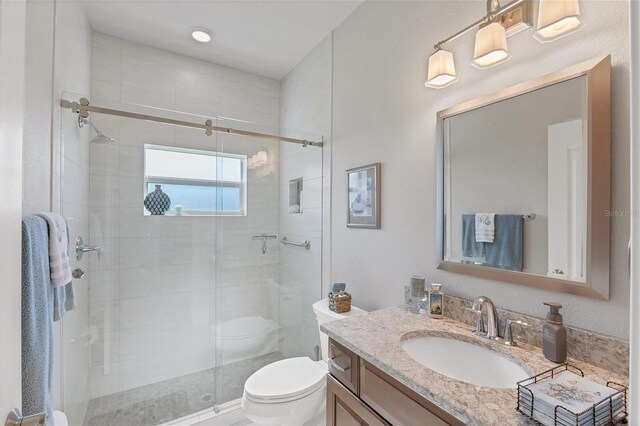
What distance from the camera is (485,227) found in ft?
4.11

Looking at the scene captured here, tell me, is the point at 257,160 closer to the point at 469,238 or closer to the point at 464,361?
the point at 469,238

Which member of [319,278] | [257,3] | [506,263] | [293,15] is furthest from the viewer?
[319,278]

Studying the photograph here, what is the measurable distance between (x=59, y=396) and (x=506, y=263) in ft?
7.47

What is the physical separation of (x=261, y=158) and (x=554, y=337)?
88.9 inches

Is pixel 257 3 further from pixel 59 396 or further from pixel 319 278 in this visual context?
pixel 59 396

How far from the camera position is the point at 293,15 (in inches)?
83.1

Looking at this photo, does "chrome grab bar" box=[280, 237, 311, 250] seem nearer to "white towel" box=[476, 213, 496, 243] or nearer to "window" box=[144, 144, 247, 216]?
"window" box=[144, 144, 247, 216]

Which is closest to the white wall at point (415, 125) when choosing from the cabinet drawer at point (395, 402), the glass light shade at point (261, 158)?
the cabinet drawer at point (395, 402)

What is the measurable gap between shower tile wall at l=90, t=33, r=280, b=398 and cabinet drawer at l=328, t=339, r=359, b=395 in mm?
1541

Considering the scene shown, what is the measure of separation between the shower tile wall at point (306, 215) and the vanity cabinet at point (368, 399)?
1.19 metres

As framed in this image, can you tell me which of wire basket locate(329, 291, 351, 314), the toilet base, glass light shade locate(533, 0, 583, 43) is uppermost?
glass light shade locate(533, 0, 583, 43)

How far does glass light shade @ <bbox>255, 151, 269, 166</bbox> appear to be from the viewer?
257 centimetres

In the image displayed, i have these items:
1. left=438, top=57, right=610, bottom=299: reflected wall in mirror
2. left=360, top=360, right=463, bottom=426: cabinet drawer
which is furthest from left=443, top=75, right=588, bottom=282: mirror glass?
left=360, top=360, right=463, bottom=426: cabinet drawer

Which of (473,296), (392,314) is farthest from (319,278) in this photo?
(473,296)
